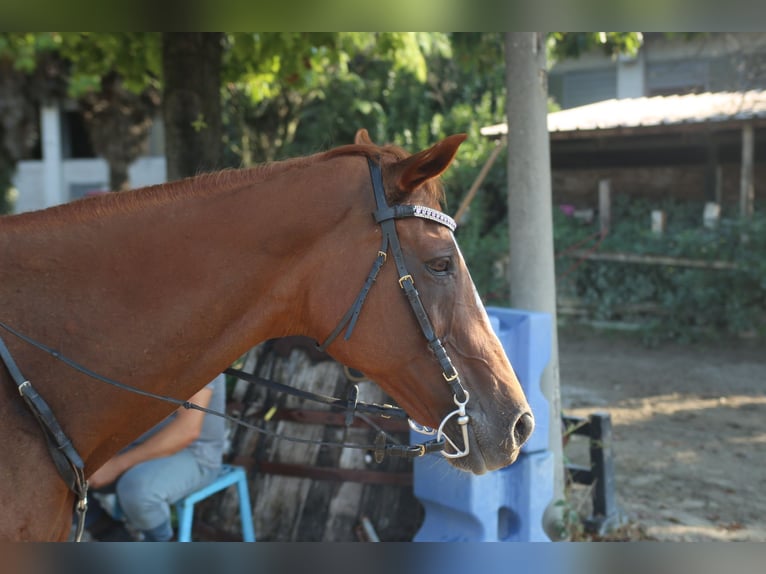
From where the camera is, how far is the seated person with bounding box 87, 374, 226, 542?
3248 millimetres

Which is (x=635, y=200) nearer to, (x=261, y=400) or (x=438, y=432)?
(x=261, y=400)

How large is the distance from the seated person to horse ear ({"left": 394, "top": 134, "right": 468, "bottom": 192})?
1.63 m

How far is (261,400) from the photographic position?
Answer: 13.4 ft

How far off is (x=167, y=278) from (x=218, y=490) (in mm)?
1965

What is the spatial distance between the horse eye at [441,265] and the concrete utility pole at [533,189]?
2.15 meters

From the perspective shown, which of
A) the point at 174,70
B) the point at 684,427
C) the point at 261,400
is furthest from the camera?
the point at 684,427

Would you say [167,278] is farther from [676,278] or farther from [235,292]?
[676,278]

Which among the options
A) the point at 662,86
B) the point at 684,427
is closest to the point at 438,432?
the point at 684,427

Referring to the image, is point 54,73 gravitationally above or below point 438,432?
above

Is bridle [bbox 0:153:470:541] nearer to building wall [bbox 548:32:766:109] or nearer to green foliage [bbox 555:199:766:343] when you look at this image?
green foliage [bbox 555:199:766:343]

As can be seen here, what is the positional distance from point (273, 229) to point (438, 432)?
0.75 metres

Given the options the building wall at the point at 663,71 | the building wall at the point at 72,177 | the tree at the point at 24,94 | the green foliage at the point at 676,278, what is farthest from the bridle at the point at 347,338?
the building wall at the point at 72,177

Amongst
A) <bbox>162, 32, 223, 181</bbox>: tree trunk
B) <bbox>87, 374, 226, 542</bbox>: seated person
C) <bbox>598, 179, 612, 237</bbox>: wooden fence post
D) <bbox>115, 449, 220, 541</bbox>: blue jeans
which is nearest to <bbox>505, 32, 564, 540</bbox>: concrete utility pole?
<bbox>87, 374, 226, 542</bbox>: seated person

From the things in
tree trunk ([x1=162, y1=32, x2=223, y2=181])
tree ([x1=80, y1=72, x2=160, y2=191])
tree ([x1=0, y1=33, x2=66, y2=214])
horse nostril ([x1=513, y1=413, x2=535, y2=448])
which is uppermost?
tree ([x1=0, y1=33, x2=66, y2=214])
